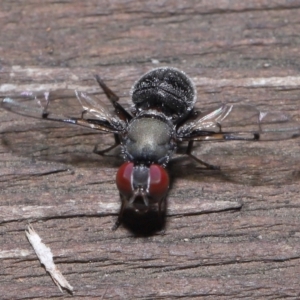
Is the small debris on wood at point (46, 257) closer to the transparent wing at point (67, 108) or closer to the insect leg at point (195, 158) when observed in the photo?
the transparent wing at point (67, 108)

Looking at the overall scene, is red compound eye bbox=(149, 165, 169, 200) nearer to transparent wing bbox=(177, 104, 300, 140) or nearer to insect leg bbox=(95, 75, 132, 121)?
transparent wing bbox=(177, 104, 300, 140)

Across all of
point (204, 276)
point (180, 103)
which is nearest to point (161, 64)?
point (180, 103)

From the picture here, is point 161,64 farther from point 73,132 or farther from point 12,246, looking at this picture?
point 12,246

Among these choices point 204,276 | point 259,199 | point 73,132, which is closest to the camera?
point 204,276

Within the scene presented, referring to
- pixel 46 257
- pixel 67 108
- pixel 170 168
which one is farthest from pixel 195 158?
pixel 46 257

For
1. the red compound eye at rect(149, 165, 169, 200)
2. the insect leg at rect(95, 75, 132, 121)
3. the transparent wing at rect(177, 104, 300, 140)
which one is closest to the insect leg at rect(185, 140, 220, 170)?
the transparent wing at rect(177, 104, 300, 140)

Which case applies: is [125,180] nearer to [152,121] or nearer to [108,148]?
[152,121]
